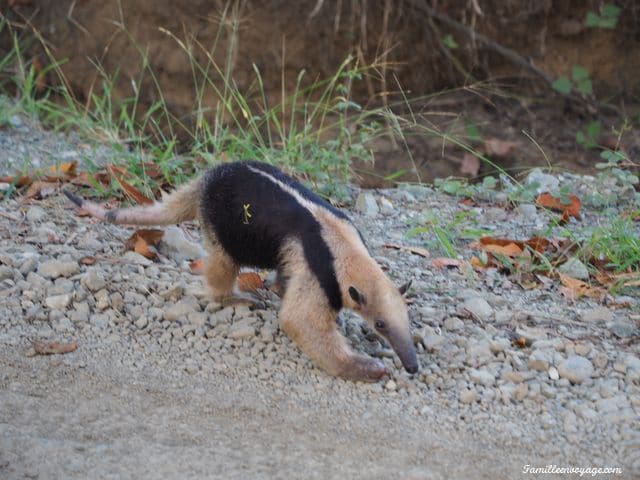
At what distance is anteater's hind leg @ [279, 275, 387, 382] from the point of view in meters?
4.29

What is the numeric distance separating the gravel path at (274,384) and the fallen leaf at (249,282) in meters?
0.15

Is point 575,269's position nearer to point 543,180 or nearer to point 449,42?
point 543,180

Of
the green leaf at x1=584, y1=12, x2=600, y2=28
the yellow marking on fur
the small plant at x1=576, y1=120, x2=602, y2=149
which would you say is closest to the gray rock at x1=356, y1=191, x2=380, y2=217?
the yellow marking on fur

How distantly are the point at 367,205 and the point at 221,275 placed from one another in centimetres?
182

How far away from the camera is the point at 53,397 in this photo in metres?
4.12

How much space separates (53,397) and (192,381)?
23.2 inches

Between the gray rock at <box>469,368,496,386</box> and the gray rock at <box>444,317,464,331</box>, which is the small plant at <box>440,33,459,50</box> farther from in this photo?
the gray rock at <box>469,368,496,386</box>

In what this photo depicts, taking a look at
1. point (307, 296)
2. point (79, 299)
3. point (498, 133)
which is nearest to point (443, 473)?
point (307, 296)

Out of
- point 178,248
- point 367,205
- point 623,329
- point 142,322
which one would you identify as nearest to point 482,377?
point 623,329

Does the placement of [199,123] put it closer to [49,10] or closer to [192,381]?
[192,381]

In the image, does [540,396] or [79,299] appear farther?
[79,299]

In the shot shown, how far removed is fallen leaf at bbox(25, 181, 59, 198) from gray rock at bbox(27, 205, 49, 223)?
0.25 meters

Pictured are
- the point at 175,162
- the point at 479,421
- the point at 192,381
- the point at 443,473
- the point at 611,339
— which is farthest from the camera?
the point at 175,162

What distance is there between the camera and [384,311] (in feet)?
14.0
